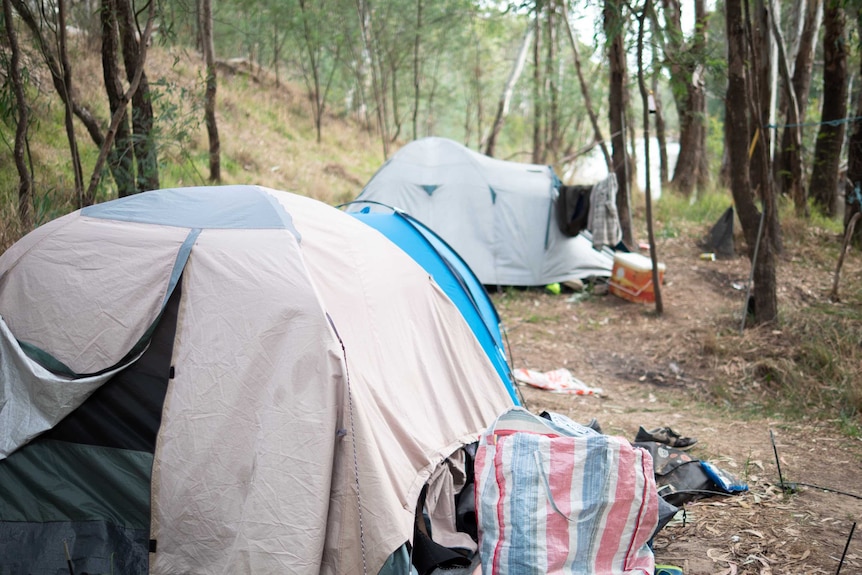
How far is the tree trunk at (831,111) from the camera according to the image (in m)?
8.64

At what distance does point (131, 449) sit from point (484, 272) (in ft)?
20.3

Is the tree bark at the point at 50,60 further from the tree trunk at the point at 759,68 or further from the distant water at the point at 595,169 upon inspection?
the distant water at the point at 595,169

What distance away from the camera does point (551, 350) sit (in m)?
6.79

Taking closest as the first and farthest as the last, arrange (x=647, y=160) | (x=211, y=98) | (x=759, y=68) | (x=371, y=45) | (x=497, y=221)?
1. (x=647, y=160)
2. (x=759, y=68)
3. (x=497, y=221)
4. (x=211, y=98)
5. (x=371, y=45)

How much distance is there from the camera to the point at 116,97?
554 centimetres

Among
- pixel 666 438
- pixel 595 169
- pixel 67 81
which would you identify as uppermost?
pixel 67 81

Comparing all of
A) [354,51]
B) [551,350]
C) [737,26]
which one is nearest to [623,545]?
[551,350]

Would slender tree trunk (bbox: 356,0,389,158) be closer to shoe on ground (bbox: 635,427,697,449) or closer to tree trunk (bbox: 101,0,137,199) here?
tree trunk (bbox: 101,0,137,199)

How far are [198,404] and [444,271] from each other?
2267 mm

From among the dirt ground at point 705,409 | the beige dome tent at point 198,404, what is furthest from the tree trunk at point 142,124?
the dirt ground at point 705,409

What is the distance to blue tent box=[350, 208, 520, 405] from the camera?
461 centimetres

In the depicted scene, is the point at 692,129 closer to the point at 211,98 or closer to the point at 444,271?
the point at 211,98

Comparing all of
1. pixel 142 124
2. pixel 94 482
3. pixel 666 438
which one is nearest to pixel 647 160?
pixel 666 438

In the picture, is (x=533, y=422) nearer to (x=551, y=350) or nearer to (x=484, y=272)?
(x=551, y=350)
